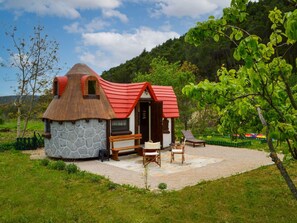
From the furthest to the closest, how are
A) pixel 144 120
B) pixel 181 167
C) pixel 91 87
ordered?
pixel 144 120
pixel 91 87
pixel 181 167

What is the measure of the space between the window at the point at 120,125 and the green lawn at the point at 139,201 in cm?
472

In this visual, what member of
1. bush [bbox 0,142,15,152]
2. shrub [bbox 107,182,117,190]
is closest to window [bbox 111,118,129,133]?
shrub [bbox 107,182,117,190]

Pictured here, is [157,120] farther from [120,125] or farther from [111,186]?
[111,186]

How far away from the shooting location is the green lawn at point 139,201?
6812mm

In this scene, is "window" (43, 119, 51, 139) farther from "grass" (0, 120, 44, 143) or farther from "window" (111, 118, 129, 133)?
"grass" (0, 120, 44, 143)

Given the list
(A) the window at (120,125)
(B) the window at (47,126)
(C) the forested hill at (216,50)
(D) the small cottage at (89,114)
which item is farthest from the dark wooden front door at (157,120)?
(C) the forested hill at (216,50)

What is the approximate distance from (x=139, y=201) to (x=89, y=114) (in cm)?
698

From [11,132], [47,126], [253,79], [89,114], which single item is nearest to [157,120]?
[89,114]

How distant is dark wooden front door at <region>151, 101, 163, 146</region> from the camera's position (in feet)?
55.0

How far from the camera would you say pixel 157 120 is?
16859 millimetres

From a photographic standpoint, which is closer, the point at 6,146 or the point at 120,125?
the point at 120,125

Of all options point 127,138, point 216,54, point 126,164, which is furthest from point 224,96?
point 216,54

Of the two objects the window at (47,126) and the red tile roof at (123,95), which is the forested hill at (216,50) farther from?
the window at (47,126)

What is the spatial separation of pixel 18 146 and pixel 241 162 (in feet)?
43.7
